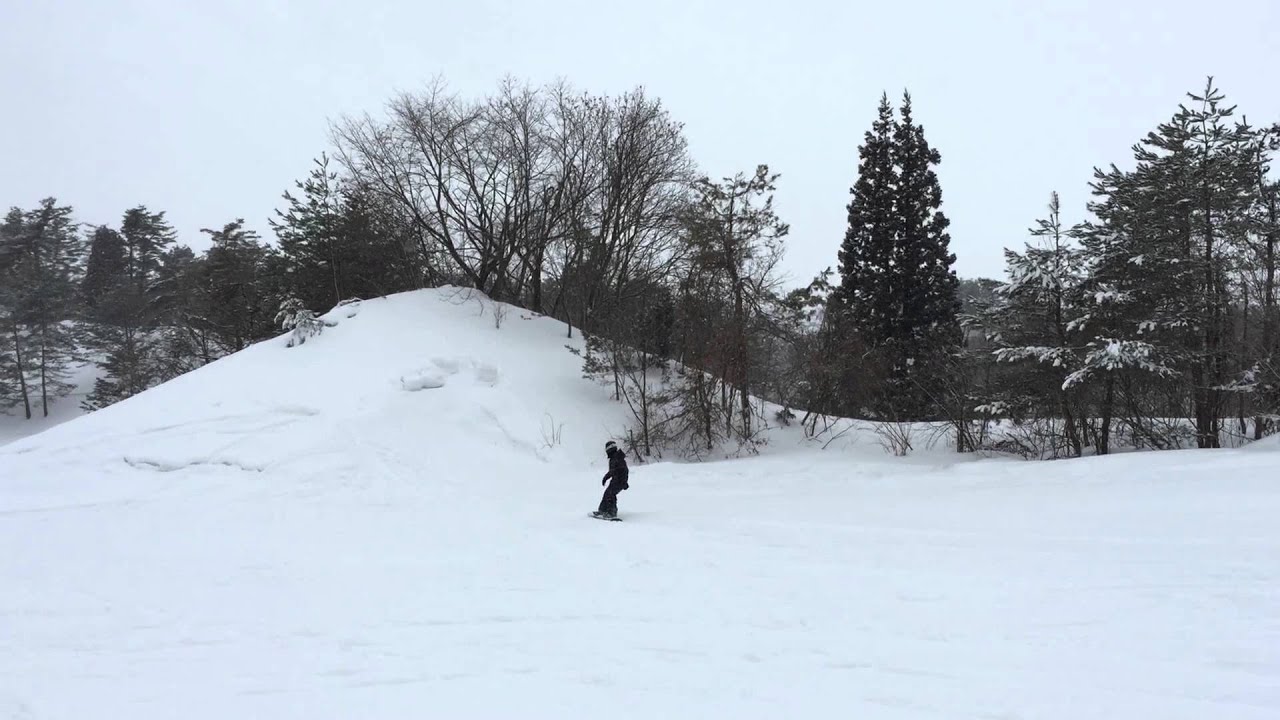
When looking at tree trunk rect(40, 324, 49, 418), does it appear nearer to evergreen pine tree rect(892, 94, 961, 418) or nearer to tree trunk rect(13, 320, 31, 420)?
tree trunk rect(13, 320, 31, 420)

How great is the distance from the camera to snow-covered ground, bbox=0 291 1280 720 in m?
4.39

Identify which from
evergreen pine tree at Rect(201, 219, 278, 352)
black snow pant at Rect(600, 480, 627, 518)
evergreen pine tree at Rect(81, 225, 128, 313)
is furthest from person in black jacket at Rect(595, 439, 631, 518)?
evergreen pine tree at Rect(81, 225, 128, 313)

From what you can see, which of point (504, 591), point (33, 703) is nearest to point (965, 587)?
point (504, 591)

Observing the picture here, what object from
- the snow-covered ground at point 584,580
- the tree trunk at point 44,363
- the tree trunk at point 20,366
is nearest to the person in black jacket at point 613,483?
the snow-covered ground at point 584,580

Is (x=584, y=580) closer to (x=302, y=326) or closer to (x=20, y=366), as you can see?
(x=302, y=326)

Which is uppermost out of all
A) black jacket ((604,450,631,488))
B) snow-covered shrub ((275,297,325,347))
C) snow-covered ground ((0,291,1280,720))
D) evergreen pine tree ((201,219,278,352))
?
evergreen pine tree ((201,219,278,352))

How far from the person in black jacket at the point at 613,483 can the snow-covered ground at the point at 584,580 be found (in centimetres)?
44

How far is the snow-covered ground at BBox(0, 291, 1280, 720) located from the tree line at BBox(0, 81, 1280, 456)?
312 cm

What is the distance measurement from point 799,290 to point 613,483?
1078 centimetres

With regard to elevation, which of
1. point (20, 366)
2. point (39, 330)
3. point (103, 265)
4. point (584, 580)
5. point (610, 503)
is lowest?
point (584, 580)

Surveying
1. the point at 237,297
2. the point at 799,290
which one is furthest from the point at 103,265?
the point at 799,290

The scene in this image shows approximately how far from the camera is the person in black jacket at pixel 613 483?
10273 mm

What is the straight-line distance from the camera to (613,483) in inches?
406

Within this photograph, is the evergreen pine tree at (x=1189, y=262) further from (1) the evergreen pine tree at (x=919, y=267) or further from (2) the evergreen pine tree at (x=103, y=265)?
(2) the evergreen pine tree at (x=103, y=265)
